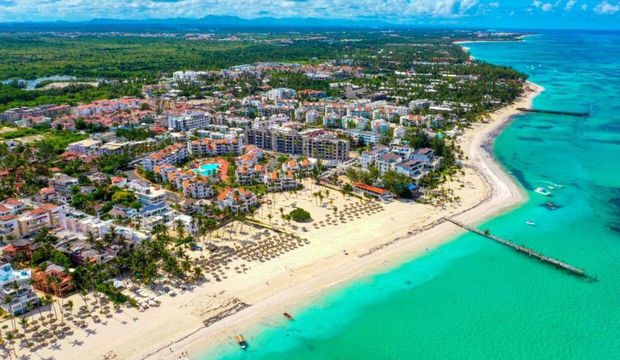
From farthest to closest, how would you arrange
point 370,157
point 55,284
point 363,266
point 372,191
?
point 370,157
point 372,191
point 363,266
point 55,284

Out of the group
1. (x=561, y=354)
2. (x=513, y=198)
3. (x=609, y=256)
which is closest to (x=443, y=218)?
(x=513, y=198)

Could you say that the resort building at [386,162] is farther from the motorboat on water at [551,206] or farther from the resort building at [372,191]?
the motorboat on water at [551,206]

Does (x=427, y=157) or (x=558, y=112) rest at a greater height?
(x=427, y=157)

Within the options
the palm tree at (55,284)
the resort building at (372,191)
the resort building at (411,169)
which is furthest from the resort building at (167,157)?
the resort building at (411,169)

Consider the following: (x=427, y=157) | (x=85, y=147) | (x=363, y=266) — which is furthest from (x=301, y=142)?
(x=363, y=266)

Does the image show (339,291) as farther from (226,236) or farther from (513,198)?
(513,198)

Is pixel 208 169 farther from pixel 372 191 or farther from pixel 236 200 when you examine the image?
pixel 372 191

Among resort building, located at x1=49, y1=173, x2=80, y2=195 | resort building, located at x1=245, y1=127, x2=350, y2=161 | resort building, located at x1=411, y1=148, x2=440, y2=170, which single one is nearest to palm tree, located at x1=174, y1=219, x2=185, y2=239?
resort building, located at x1=49, y1=173, x2=80, y2=195
